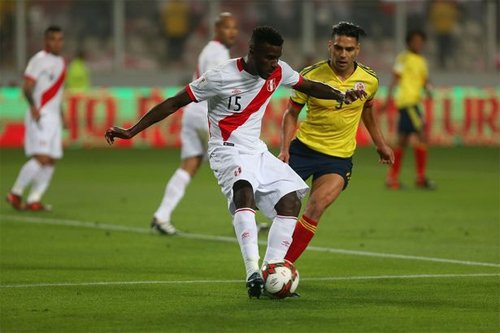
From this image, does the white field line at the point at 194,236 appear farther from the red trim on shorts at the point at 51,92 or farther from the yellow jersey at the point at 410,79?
the yellow jersey at the point at 410,79

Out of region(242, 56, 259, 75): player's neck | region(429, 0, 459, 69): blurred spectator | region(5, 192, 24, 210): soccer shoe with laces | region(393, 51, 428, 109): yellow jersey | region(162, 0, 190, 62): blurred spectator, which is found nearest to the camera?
region(242, 56, 259, 75): player's neck

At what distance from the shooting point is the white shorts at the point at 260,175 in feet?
31.8

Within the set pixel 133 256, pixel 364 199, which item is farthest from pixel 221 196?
pixel 133 256

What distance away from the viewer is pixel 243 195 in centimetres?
959

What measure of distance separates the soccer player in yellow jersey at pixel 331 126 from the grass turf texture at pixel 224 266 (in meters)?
0.89

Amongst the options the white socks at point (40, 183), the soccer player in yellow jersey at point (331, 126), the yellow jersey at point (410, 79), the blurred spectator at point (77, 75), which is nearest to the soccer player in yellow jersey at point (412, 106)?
the yellow jersey at point (410, 79)

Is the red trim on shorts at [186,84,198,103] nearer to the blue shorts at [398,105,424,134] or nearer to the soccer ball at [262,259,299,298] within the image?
the soccer ball at [262,259,299,298]

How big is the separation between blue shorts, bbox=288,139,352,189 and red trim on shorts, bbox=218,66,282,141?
1014 mm

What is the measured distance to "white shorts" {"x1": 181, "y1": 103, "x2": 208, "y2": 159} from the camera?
1474cm

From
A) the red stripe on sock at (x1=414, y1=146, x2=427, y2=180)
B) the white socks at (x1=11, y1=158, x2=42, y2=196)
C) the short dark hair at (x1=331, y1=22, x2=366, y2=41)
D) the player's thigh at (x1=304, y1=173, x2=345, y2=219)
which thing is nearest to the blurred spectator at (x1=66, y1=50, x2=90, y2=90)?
the red stripe on sock at (x1=414, y1=146, x2=427, y2=180)

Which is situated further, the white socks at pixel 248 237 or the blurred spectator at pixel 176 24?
the blurred spectator at pixel 176 24

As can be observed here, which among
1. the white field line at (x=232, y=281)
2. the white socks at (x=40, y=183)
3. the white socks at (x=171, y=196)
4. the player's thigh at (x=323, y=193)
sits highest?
the player's thigh at (x=323, y=193)

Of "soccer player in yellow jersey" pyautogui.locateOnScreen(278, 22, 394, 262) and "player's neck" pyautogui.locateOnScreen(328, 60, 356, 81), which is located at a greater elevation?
"player's neck" pyautogui.locateOnScreen(328, 60, 356, 81)

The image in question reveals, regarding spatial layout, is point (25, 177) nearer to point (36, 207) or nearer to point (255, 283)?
point (36, 207)
